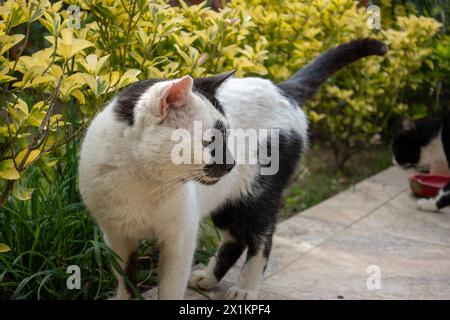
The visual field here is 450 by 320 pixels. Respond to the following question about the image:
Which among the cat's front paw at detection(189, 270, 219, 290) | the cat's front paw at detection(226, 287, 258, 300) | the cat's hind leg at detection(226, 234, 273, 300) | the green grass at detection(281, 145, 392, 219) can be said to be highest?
the cat's hind leg at detection(226, 234, 273, 300)

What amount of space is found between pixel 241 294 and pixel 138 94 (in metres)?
1.22

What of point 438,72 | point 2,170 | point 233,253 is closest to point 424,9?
point 438,72

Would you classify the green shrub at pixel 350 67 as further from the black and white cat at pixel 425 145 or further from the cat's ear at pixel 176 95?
Result: the cat's ear at pixel 176 95

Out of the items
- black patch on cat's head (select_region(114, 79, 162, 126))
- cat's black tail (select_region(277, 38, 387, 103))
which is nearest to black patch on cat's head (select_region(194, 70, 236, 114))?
black patch on cat's head (select_region(114, 79, 162, 126))

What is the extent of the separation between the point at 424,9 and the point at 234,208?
3794mm

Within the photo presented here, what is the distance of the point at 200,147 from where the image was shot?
213 centimetres

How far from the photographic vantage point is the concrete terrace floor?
3.10 m

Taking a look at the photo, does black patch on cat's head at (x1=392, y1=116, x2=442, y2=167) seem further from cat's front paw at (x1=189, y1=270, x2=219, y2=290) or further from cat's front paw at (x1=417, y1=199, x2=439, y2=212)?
cat's front paw at (x1=189, y1=270, x2=219, y2=290)

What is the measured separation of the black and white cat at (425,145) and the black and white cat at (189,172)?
1.93m

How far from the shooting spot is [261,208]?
2930 mm

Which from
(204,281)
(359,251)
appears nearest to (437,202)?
(359,251)

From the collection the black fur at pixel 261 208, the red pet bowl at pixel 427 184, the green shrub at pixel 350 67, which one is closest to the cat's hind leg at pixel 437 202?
the red pet bowl at pixel 427 184
